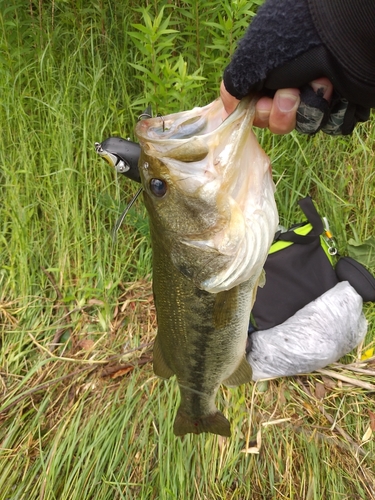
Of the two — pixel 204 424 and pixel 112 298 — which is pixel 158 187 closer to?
pixel 204 424

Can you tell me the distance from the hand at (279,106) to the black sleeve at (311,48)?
0.03 meters

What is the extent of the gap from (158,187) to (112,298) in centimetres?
174

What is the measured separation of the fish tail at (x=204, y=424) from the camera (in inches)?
75.1

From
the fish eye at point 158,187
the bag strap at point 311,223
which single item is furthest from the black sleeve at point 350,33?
the bag strap at point 311,223

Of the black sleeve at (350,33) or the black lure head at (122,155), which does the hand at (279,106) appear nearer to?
the black sleeve at (350,33)

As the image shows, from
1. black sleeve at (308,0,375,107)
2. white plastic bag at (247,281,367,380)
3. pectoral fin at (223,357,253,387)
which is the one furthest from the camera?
white plastic bag at (247,281,367,380)

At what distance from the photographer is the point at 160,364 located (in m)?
1.83

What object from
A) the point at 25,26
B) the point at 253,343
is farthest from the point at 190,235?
the point at 25,26

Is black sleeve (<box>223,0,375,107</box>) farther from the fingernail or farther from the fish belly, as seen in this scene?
the fish belly

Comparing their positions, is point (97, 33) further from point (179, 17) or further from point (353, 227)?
point (353, 227)

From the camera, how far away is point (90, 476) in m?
2.35

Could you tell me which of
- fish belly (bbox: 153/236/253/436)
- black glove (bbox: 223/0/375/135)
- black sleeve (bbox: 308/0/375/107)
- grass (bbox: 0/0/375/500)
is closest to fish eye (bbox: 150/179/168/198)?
fish belly (bbox: 153/236/253/436)

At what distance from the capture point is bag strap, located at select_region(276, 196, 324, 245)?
8.93 ft

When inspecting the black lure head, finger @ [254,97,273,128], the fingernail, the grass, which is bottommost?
the grass
